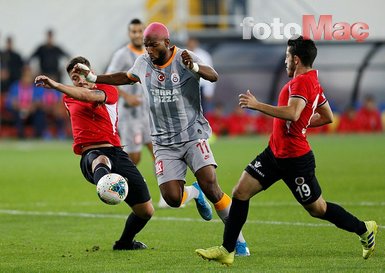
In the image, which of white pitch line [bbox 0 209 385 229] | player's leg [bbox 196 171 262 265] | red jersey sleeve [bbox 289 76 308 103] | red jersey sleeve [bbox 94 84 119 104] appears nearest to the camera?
red jersey sleeve [bbox 289 76 308 103]

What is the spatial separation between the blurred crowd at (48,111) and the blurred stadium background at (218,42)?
0.30 metres

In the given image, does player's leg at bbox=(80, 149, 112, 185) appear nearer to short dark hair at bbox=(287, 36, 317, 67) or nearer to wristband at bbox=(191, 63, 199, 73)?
wristband at bbox=(191, 63, 199, 73)

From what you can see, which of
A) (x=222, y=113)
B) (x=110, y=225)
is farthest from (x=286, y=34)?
(x=222, y=113)

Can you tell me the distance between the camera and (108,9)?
33.4 meters

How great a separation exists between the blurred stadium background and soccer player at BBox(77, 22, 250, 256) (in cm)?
1964

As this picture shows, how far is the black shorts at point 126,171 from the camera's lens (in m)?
10.1

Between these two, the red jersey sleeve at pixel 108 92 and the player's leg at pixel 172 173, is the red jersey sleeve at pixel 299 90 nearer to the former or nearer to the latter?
the player's leg at pixel 172 173

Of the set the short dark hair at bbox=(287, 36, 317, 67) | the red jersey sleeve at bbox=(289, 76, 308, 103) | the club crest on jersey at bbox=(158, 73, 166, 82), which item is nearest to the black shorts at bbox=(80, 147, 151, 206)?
the club crest on jersey at bbox=(158, 73, 166, 82)

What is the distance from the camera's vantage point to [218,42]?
102 ft

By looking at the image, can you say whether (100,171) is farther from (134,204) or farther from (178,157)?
(178,157)

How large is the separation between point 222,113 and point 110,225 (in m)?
19.1

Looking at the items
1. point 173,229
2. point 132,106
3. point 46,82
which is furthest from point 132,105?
point 46,82

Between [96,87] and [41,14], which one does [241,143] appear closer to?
[41,14]

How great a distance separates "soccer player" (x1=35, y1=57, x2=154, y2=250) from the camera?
10.1m
